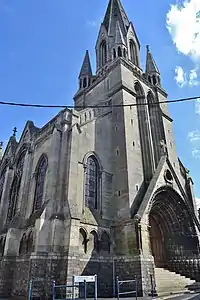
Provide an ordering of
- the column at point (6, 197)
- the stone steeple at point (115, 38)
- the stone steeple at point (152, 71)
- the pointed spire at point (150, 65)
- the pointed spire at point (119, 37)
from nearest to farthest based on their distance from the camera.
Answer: the column at point (6, 197) < the pointed spire at point (119, 37) < the stone steeple at point (115, 38) < the stone steeple at point (152, 71) < the pointed spire at point (150, 65)

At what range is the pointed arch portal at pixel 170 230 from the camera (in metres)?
19.5

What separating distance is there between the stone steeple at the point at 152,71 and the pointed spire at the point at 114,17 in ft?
15.5

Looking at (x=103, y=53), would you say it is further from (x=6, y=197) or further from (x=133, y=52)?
(x=6, y=197)

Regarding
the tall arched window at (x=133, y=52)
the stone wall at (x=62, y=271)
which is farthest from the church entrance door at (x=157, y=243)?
the tall arched window at (x=133, y=52)

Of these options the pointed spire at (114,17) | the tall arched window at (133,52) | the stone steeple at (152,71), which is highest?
the pointed spire at (114,17)

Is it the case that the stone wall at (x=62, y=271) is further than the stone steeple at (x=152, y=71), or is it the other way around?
the stone steeple at (x=152, y=71)

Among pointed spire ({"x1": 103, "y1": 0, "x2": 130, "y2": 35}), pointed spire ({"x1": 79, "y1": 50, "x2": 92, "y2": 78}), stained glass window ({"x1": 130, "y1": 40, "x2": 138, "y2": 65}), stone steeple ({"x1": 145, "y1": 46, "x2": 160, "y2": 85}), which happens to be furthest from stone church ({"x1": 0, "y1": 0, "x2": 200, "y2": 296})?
pointed spire ({"x1": 103, "y1": 0, "x2": 130, "y2": 35})

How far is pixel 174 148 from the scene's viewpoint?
26.1 metres

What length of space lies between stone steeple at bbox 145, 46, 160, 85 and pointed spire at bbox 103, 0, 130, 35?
471cm

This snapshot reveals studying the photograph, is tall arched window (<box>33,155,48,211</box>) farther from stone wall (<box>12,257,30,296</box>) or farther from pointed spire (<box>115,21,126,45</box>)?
pointed spire (<box>115,21,126,45</box>)

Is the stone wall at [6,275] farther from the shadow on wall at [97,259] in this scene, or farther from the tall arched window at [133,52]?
the tall arched window at [133,52]

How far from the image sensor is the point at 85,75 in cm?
3241

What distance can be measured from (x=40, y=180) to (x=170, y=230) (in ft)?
37.5

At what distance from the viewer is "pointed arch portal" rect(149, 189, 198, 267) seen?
19.5m
